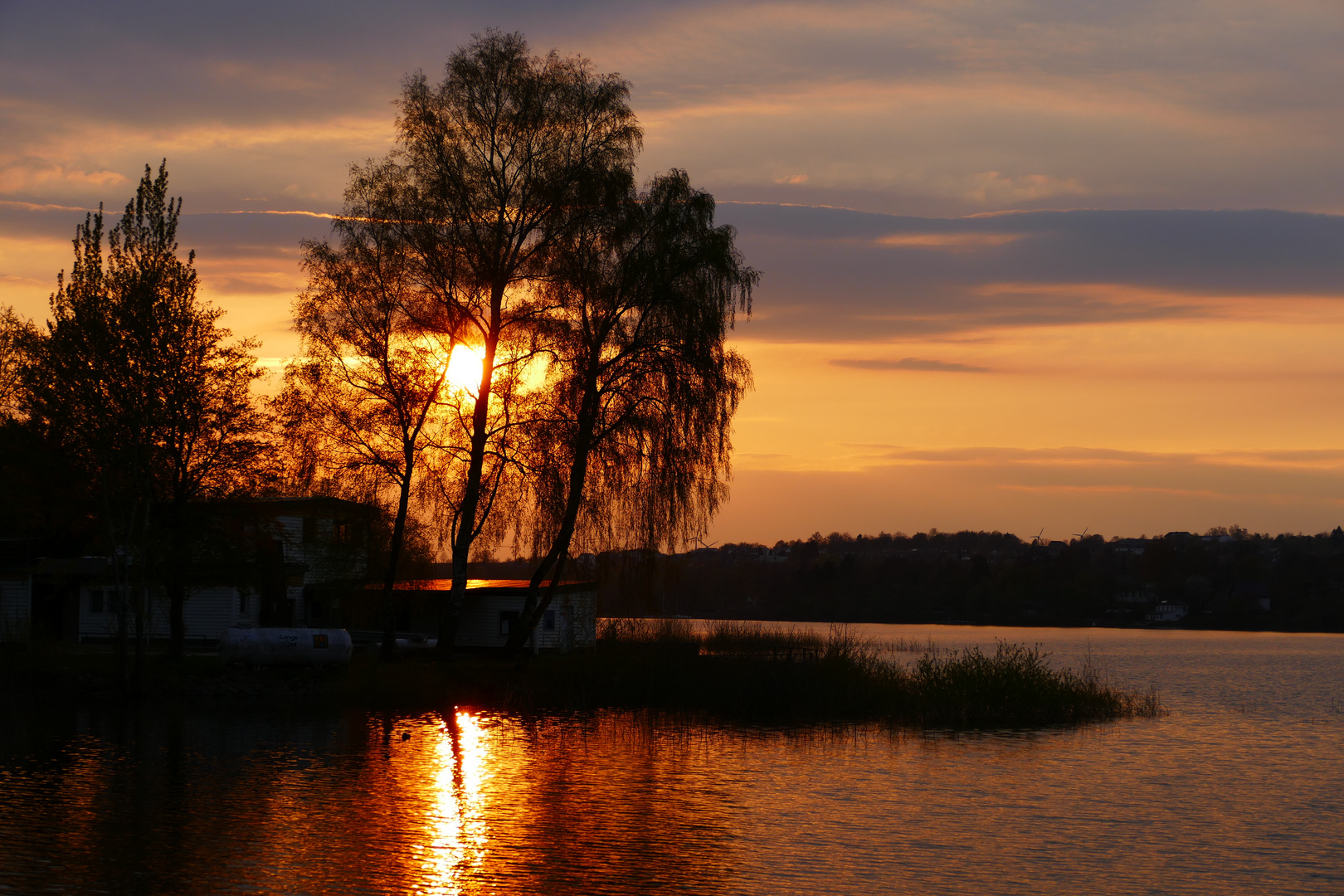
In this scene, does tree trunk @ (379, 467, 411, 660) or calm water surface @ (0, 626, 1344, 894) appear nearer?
calm water surface @ (0, 626, 1344, 894)

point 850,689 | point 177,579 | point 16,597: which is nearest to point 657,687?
point 850,689

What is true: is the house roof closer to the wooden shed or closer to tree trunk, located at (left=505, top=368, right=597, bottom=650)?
the wooden shed

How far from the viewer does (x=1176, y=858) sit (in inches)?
782

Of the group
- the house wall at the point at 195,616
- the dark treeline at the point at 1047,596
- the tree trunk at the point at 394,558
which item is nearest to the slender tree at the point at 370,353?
the tree trunk at the point at 394,558

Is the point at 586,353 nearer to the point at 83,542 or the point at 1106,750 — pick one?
the point at 1106,750

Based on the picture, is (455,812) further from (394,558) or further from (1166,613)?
(1166,613)

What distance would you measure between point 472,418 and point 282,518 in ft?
58.4

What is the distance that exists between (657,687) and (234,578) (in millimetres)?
15808

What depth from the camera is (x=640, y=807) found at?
23.0m

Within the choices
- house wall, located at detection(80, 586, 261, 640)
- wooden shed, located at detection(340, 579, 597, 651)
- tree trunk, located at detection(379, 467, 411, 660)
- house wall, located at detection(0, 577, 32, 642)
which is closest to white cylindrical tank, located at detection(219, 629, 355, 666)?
tree trunk, located at detection(379, 467, 411, 660)

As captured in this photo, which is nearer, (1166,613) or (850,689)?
(850,689)

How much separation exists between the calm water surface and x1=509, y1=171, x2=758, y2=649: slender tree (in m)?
7.54

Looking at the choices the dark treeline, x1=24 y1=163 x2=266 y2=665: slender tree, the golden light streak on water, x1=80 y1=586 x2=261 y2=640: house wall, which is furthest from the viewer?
the dark treeline

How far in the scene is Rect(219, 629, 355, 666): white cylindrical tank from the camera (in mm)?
43281
